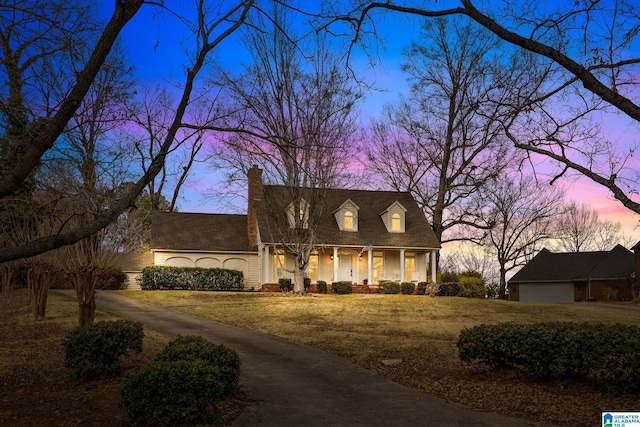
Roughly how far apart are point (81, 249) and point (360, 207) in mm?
29093

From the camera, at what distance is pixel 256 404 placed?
882 centimetres

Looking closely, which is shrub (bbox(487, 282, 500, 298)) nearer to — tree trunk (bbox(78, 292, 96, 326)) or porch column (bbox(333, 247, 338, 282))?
porch column (bbox(333, 247, 338, 282))

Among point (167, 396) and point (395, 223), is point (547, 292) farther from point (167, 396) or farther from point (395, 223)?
point (167, 396)

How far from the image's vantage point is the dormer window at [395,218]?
39844 millimetres

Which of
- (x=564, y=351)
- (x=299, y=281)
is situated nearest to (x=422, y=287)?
(x=299, y=281)

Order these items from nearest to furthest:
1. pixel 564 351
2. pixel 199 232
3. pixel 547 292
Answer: pixel 564 351
pixel 199 232
pixel 547 292

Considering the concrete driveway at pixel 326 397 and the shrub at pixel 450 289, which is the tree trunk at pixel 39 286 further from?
the shrub at pixel 450 289

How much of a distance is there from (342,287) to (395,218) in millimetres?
7455

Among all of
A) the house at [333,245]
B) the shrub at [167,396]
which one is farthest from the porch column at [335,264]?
the shrub at [167,396]

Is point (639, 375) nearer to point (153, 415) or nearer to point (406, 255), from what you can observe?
point (153, 415)

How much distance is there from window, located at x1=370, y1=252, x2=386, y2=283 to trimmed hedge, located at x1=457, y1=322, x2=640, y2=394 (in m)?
28.3

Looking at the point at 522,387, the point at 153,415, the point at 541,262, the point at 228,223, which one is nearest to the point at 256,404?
the point at 153,415

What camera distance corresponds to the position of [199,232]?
4081 cm

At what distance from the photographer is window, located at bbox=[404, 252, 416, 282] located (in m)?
40.0
